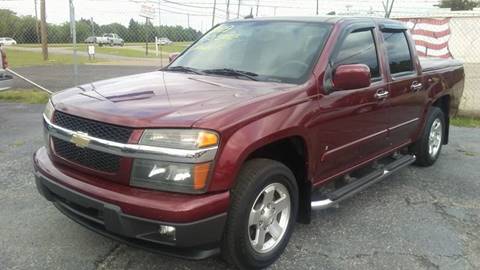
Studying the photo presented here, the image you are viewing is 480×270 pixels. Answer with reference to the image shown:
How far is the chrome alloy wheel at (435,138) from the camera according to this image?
6.20 metres

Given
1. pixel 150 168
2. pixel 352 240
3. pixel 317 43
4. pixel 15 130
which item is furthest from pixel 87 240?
pixel 15 130

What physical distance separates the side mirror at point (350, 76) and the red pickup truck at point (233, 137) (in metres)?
0.01

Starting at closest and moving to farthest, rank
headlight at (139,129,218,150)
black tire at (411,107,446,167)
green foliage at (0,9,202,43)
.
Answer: headlight at (139,129,218,150), black tire at (411,107,446,167), green foliage at (0,9,202,43)

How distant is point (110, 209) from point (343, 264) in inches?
68.5

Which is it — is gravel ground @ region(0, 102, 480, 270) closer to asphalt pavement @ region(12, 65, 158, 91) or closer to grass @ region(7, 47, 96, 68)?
asphalt pavement @ region(12, 65, 158, 91)

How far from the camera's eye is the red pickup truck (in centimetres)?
290

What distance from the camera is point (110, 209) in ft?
9.62

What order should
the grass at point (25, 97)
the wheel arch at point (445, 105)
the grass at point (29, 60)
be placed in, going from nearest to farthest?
the wheel arch at point (445, 105) → the grass at point (25, 97) → the grass at point (29, 60)

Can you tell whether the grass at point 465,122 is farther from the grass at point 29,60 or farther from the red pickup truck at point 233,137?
the grass at point 29,60

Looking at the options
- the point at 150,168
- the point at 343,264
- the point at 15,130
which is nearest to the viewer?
the point at 150,168

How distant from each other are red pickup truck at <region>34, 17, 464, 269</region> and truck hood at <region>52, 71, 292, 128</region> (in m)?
0.01

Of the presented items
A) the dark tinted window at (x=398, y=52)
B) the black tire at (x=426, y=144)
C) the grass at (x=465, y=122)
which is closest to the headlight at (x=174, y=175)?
the dark tinted window at (x=398, y=52)

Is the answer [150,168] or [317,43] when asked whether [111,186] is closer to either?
[150,168]

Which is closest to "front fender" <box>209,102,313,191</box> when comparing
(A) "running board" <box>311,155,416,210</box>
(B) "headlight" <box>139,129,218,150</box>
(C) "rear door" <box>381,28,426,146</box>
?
(B) "headlight" <box>139,129,218,150</box>
